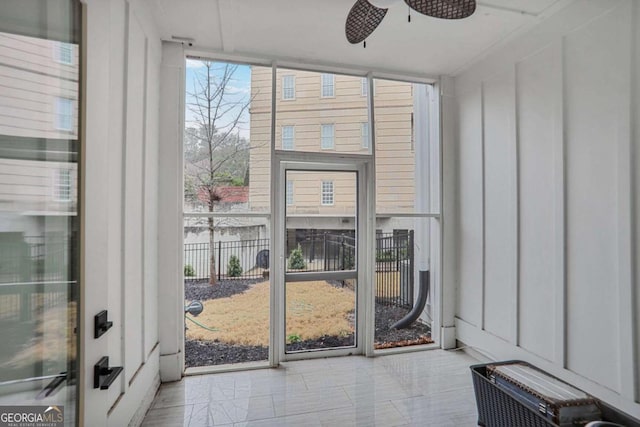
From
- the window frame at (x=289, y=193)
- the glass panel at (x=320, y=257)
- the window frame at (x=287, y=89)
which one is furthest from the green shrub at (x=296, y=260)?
the window frame at (x=287, y=89)

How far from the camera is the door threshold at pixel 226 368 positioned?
2979mm

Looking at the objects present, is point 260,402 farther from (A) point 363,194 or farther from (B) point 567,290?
(B) point 567,290

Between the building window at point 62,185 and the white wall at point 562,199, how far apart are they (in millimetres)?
3028

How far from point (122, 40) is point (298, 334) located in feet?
9.81

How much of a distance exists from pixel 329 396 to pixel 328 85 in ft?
10.2

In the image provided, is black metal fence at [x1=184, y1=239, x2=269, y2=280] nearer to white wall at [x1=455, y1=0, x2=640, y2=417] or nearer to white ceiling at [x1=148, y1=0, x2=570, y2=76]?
white ceiling at [x1=148, y1=0, x2=570, y2=76]

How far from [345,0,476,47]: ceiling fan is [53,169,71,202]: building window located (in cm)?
183

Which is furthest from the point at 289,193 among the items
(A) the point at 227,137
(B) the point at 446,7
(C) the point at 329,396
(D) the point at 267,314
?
(B) the point at 446,7

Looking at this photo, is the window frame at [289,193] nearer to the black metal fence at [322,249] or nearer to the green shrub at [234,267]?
the black metal fence at [322,249]

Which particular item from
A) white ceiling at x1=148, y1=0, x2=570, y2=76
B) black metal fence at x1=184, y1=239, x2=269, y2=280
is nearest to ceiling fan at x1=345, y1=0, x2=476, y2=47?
white ceiling at x1=148, y1=0, x2=570, y2=76

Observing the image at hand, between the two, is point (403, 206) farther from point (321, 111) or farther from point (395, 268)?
point (321, 111)

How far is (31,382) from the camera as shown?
36.4 inches

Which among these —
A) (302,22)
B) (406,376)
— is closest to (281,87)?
(302,22)

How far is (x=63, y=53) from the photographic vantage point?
1.03 metres
